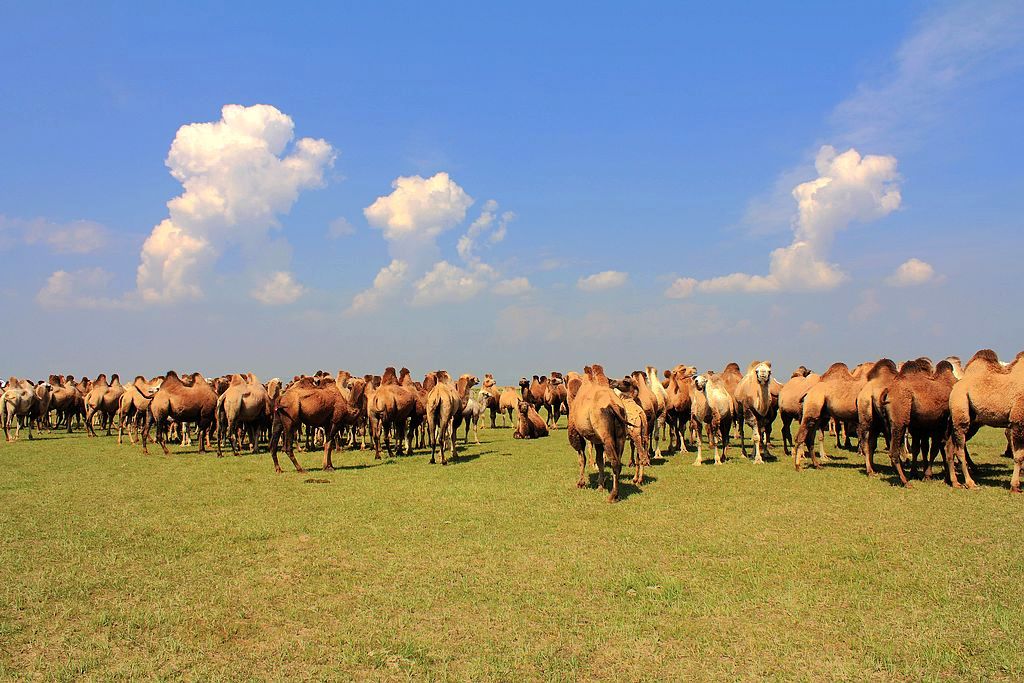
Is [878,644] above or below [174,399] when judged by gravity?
below

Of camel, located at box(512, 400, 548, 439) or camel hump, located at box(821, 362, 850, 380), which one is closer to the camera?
camel hump, located at box(821, 362, 850, 380)

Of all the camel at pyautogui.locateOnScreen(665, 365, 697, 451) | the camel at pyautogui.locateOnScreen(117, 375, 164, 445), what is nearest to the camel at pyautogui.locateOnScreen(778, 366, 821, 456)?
the camel at pyautogui.locateOnScreen(665, 365, 697, 451)

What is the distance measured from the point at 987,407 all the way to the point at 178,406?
2211 centimetres

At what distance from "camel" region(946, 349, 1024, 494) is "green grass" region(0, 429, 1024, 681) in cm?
73

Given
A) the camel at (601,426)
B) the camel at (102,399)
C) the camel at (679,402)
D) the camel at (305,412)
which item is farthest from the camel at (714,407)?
the camel at (102,399)

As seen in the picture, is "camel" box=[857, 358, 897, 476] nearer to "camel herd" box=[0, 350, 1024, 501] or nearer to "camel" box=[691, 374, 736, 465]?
"camel herd" box=[0, 350, 1024, 501]

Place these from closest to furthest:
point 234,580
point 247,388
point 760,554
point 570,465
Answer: point 234,580 → point 760,554 → point 570,465 → point 247,388

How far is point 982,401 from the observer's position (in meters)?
11.5

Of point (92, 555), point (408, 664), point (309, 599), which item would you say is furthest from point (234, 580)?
point (408, 664)

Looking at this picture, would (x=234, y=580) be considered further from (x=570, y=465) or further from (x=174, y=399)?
(x=174, y=399)

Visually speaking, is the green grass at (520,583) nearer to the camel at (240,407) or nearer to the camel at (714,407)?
the camel at (714,407)

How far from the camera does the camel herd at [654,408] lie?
1164 cm

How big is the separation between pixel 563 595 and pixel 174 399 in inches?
714

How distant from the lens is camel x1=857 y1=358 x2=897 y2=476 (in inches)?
496
